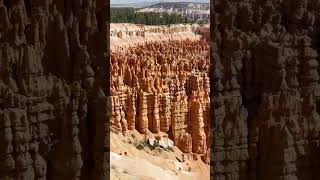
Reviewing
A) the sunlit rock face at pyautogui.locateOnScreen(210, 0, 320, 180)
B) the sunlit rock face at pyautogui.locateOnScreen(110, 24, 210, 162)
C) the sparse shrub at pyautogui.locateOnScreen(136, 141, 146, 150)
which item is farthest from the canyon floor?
the sunlit rock face at pyautogui.locateOnScreen(210, 0, 320, 180)

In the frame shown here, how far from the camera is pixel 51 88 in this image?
370cm

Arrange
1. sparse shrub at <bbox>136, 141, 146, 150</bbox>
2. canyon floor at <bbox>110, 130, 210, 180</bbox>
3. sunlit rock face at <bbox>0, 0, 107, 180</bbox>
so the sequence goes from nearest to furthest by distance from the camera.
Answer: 1. sunlit rock face at <bbox>0, 0, 107, 180</bbox>
2. canyon floor at <bbox>110, 130, 210, 180</bbox>
3. sparse shrub at <bbox>136, 141, 146, 150</bbox>

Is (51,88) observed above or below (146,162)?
above

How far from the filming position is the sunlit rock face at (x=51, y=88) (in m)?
3.53

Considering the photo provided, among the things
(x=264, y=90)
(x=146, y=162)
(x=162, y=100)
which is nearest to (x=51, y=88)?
(x=264, y=90)

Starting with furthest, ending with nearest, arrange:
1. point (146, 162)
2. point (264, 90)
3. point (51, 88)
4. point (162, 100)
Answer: point (162, 100), point (146, 162), point (264, 90), point (51, 88)

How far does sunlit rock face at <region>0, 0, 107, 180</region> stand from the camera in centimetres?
353

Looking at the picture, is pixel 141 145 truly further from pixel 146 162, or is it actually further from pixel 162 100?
pixel 146 162

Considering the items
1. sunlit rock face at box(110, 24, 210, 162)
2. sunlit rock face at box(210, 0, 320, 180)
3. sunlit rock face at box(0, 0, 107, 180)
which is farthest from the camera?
sunlit rock face at box(110, 24, 210, 162)

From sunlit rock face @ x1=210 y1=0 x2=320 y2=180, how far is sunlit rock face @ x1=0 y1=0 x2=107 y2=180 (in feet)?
2.34

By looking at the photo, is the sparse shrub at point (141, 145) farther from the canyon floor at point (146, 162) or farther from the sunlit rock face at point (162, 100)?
the sunlit rock face at point (162, 100)

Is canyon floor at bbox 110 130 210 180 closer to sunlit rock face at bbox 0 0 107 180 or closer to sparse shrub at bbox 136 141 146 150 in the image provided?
sparse shrub at bbox 136 141 146 150

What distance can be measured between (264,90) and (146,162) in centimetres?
1050

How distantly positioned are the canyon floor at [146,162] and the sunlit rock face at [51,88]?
25.0 feet
